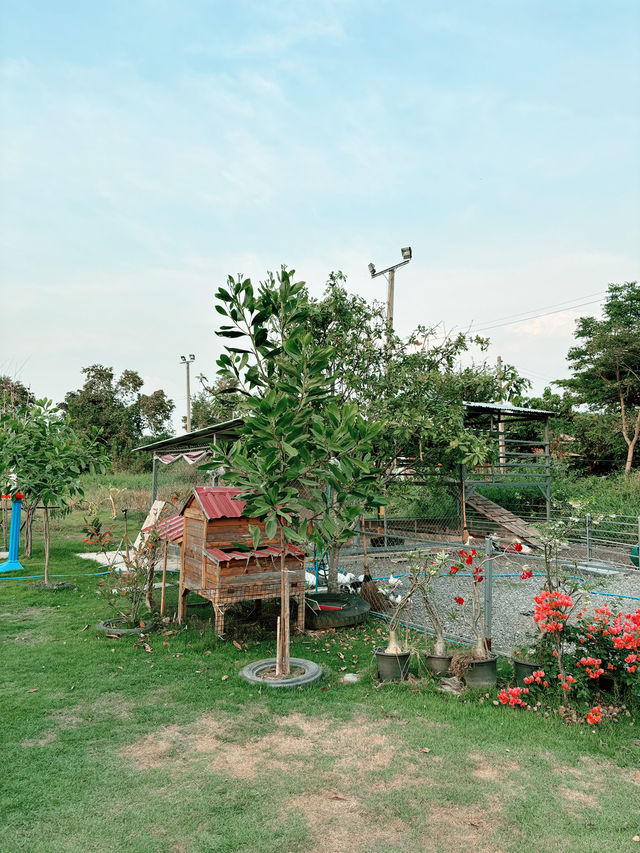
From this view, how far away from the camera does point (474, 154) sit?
10758 millimetres

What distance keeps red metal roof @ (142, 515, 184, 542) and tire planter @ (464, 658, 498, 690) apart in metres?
3.98

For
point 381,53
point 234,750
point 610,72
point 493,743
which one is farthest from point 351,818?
point 610,72

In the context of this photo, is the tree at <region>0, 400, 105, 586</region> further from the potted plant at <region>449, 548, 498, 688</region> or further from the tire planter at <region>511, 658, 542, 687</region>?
the tire planter at <region>511, 658, 542, 687</region>

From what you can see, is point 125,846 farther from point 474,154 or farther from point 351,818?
point 474,154

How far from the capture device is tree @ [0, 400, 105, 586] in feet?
29.2

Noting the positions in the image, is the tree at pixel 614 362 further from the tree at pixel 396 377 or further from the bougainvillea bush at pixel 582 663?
the bougainvillea bush at pixel 582 663

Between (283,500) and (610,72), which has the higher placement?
(610,72)

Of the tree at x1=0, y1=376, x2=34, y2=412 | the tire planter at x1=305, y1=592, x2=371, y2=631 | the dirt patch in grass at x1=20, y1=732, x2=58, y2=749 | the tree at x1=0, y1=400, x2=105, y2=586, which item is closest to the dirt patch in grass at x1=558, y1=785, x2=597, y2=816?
the dirt patch in grass at x1=20, y1=732, x2=58, y2=749

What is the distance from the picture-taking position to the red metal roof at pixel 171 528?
7.09m

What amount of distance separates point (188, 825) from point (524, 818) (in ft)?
5.79

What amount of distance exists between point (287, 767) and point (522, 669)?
2166 mm

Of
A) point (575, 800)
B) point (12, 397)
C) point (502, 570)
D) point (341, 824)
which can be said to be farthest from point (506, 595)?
point (12, 397)

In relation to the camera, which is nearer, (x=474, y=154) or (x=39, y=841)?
(x=39, y=841)

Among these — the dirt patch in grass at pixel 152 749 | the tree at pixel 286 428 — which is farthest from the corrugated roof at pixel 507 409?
the dirt patch in grass at pixel 152 749
